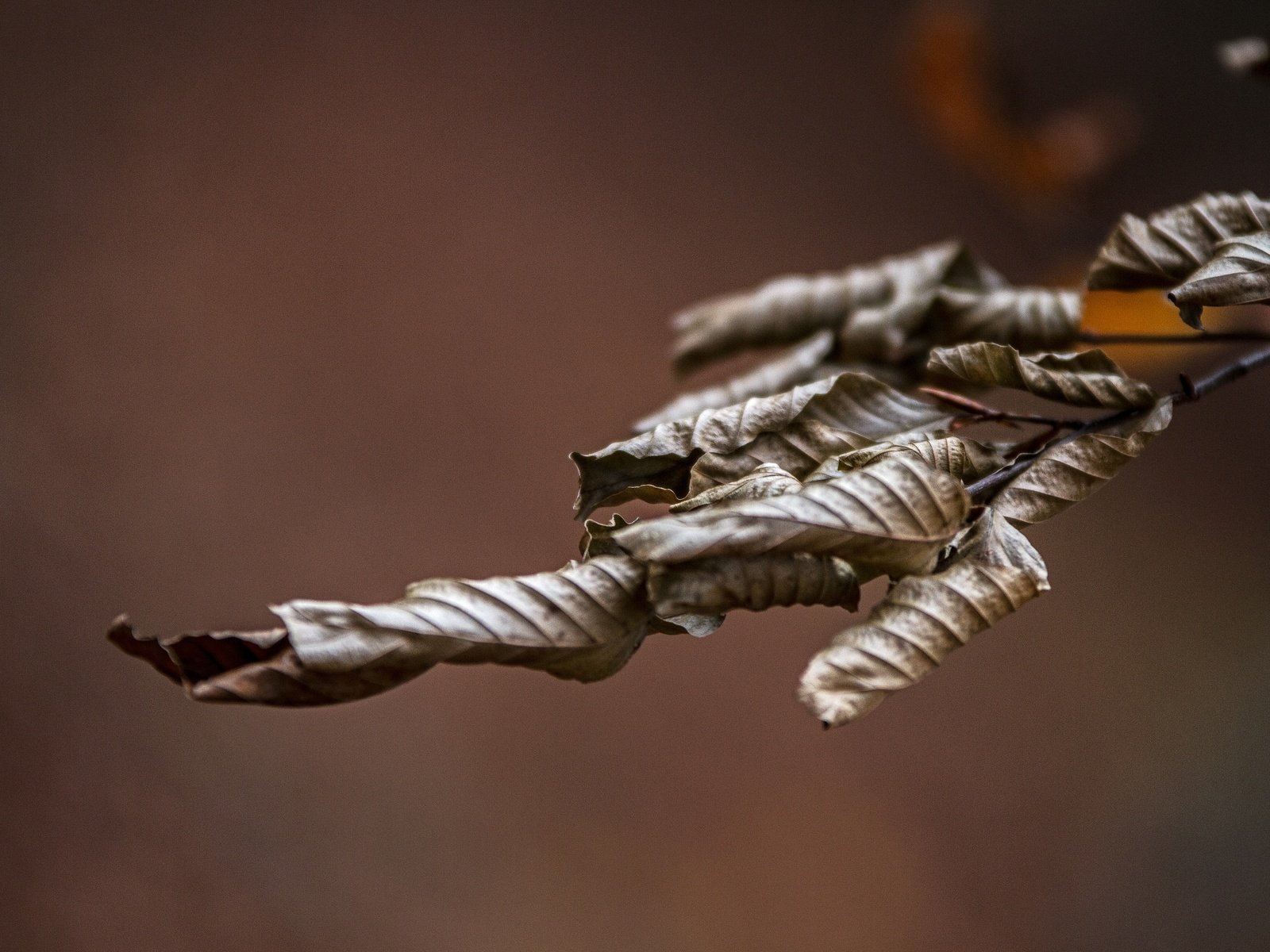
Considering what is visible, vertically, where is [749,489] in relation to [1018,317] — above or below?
below

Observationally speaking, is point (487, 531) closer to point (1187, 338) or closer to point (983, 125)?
point (983, 125)

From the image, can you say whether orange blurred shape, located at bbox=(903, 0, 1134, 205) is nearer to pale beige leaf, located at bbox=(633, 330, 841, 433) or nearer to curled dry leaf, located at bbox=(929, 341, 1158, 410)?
pale beige leaf, located at bbox=(633, 330, 841, 433)

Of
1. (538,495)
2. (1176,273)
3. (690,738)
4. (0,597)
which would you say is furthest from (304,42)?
(1176,273)

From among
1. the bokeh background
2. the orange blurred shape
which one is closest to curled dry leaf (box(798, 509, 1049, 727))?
the bokeh background

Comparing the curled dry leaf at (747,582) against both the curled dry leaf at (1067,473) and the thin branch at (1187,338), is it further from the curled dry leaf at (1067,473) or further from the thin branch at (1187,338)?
the thin branch at (1187,338)

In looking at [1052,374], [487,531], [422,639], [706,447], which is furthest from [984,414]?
[487,531]

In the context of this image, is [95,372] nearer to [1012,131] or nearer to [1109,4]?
[1012,131]
